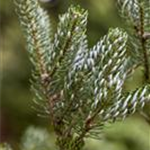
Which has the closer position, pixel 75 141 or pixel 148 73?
pixel 75 141

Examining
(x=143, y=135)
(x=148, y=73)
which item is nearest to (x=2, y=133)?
(x=143, y=135)

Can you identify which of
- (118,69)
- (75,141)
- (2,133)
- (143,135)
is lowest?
(2,133)

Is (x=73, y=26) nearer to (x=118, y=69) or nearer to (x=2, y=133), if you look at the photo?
(x=118, y=69)

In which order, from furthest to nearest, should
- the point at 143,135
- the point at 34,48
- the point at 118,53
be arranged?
the point at 143,135
the point at 34,48
the point at 118,53

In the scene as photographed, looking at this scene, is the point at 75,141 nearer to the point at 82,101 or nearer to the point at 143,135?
the point at 82,101

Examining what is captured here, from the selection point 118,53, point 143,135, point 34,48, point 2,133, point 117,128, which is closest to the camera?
point 118,53

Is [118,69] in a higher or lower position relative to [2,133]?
higher
